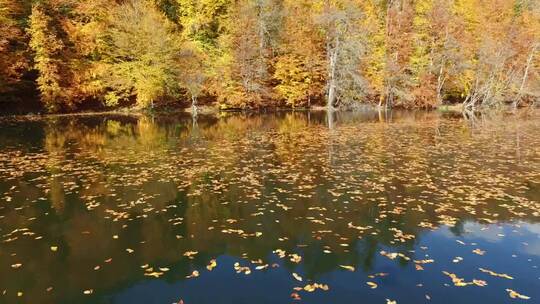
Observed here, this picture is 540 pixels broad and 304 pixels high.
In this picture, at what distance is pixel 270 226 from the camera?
9.52 meters

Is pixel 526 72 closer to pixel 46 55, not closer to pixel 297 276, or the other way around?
pixel 297 276

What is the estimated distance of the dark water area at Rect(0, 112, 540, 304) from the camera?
6.72m

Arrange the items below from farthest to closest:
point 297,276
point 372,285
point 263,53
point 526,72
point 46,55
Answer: point 526,72
point 263,53
point 46,55
point 297,276
point 372,285

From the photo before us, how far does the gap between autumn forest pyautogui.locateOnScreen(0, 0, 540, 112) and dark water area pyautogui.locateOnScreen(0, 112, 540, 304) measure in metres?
24.8

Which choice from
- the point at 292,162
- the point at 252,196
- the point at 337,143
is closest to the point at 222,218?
the point at 252,196

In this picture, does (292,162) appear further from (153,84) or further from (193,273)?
(153,84)

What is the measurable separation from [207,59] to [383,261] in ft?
140

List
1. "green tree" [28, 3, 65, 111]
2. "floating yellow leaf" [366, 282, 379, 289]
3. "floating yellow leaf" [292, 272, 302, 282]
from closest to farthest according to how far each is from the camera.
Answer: "floating yellow leaf" [366, 282, 379, 289], "floating yellow leaf" [292, 272, 302, 282], "green tree" [28, 3, 65, 111]

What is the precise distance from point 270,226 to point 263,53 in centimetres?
4059

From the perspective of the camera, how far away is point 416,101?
53.1 meters

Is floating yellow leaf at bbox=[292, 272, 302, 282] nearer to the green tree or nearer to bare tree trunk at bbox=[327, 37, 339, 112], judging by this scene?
the green tree

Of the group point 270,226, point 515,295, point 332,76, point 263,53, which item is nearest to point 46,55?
point 263,53

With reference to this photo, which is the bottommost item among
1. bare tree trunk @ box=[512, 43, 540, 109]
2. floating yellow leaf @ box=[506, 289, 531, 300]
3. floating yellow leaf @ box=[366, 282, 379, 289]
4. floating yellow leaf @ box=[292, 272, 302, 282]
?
floating yellow leaf @ box=[506, 289, 531, 300]

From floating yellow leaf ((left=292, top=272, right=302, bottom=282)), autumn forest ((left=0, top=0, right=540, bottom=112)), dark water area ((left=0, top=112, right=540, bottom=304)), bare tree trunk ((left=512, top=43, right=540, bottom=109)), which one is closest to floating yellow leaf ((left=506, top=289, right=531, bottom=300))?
dark water area ((left=0, top=112, right=540, bottom=304))
